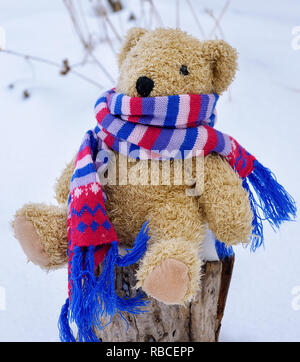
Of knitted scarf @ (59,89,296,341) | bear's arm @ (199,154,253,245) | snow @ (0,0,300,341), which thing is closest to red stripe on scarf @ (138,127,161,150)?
knitted scarf @ (59,89,296,341)

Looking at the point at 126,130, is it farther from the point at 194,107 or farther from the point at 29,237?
the point at 29,237

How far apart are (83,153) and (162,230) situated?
21cm

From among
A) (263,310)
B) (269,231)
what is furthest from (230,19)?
(263,310)

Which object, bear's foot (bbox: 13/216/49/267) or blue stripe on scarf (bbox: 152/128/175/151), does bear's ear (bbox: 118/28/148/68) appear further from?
bear's foot (bbox: 13/216/49/267)

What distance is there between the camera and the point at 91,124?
5.09 ft

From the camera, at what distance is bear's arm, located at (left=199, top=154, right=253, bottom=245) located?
0.64 meters

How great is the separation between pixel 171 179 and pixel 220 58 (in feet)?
0.77

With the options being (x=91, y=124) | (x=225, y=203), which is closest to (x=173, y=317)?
(x=225, y=203)

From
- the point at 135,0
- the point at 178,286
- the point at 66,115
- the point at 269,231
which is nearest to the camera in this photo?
the point at 178,286

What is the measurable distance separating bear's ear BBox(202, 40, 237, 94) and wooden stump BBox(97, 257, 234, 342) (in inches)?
14.0

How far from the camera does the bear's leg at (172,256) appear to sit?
0.58 metres

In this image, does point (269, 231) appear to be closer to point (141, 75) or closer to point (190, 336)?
point (190, 336)

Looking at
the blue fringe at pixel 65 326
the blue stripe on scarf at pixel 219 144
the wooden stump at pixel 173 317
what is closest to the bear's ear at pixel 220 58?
the blue stripe on scarf at pixel 219 144

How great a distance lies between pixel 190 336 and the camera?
81cm
